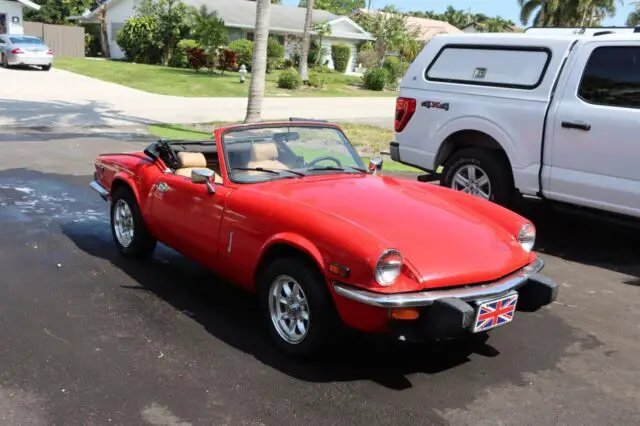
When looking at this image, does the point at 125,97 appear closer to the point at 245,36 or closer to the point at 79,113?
the point at 79,113

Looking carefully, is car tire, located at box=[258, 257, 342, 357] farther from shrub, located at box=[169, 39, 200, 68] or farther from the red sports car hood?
shrub, located at box=[169, 39, 200, 68]

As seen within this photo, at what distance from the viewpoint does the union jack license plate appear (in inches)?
140

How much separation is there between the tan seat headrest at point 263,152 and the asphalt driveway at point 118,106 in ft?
38.6

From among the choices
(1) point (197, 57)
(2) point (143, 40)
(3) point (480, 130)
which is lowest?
(1) point (197, 57)

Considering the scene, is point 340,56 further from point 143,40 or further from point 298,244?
point 298,244

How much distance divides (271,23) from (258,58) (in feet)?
107

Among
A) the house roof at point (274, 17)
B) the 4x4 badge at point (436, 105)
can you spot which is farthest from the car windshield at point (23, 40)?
the 4x4 badge at point (436, 105)

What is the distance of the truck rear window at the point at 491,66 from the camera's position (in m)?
6.86

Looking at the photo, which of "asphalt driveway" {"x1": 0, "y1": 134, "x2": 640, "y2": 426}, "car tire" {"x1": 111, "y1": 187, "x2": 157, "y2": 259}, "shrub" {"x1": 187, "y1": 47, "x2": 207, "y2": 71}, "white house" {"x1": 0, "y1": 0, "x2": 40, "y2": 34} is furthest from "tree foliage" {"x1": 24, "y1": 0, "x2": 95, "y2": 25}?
"asphalt driveway" {"x1": 0, "y1": 134, "x2": 640, "y2": 426}

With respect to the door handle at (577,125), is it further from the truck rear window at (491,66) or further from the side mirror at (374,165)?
the side mirror at (374,165)

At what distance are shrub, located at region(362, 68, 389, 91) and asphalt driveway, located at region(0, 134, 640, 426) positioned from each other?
100 ft

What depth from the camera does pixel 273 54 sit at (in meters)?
38.2

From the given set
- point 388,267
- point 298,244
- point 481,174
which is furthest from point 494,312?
point 481,174

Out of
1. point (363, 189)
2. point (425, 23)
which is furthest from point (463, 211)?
point (425, 23)
